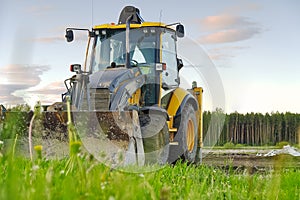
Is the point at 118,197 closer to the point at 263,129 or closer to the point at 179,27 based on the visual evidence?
the point at 179,27

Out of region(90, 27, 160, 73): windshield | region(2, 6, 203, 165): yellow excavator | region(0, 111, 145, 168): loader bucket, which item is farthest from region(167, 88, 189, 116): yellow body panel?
region(0, 111, 145, 168): loader bucket

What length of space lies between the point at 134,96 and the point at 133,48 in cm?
91

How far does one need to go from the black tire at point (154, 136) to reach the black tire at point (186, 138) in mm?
711

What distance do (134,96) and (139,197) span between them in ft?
19.8

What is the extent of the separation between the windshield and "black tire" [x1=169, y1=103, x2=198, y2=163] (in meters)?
1.27

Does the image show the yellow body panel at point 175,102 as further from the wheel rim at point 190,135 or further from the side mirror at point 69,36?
the side mirror at point 69,36

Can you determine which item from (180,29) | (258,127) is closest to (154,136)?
(180,29)

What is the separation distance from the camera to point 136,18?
9.50m

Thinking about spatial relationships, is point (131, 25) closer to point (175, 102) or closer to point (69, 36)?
point (69, 36)

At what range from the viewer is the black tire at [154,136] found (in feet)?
24.5

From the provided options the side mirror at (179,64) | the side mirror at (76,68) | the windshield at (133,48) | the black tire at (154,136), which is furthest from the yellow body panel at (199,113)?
the side mirror at (76,68)

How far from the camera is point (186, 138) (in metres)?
9.13

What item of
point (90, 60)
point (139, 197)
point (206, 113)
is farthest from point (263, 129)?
point (139, 197)

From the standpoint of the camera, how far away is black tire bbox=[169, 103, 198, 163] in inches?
343
